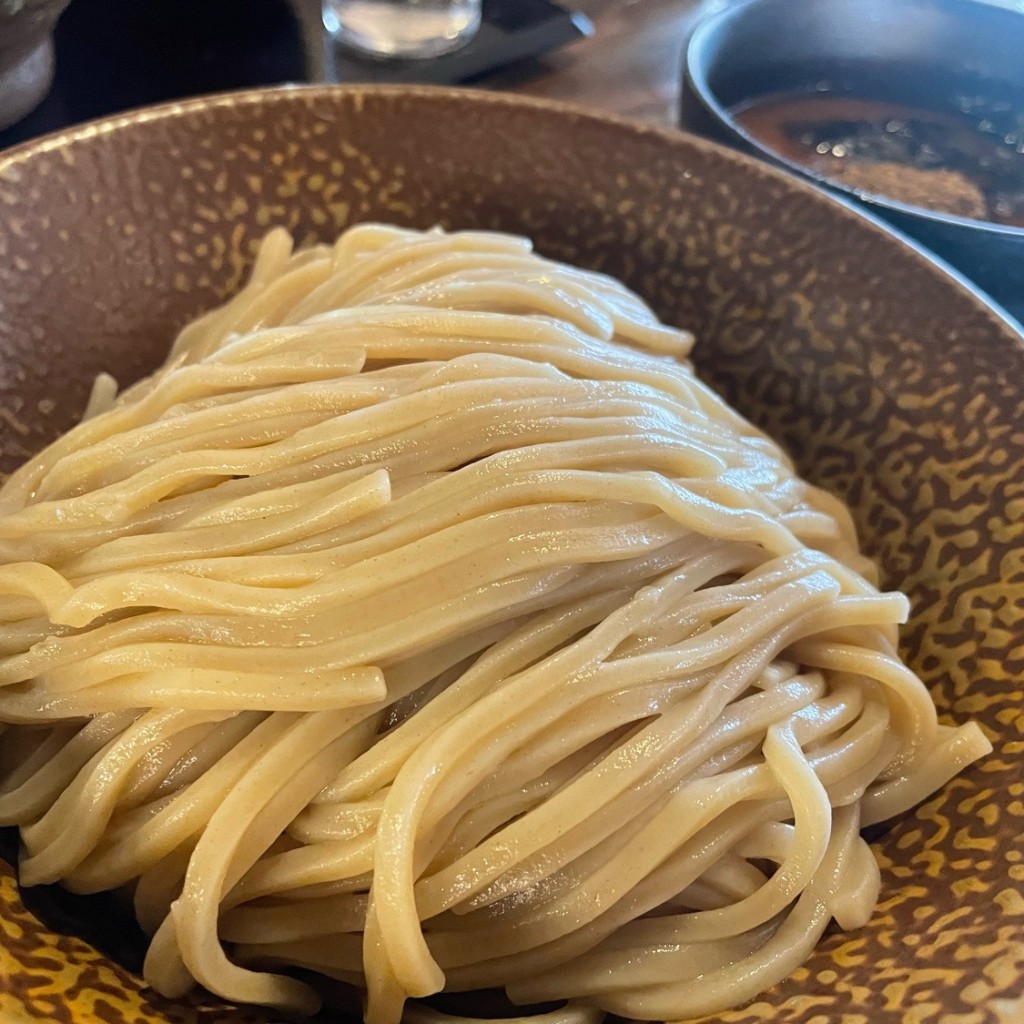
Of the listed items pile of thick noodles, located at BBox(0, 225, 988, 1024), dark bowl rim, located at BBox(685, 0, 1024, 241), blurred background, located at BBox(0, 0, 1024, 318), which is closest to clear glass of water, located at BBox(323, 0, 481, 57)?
blurred background, located at BBox(0, 0, 1024, 318)

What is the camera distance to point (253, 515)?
1.16 metres

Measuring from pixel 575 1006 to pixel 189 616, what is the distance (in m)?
0.60

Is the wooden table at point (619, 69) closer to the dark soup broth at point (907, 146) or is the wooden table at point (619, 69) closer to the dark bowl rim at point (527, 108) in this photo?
the dark soup broth at point (907, 146)

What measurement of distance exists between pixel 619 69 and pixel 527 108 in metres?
1.08

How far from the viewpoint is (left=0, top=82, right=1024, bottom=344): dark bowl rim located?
1.57 meters

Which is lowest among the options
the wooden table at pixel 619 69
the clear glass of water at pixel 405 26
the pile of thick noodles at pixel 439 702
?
the pile of thick noodles at pixel 439 702

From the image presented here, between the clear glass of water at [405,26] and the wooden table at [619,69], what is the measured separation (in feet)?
0.55

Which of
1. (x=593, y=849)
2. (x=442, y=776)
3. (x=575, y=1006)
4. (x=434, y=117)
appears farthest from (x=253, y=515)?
(x=434, y=117)

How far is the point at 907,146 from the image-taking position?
2.38m

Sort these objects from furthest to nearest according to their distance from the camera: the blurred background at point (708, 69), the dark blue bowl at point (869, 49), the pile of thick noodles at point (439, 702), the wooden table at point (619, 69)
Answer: the wooden table at point (619, 69), the dark blue bowl at point (869, 49), the blurred background at point (708, 69), the pile of thick noodles at point (439, 702)

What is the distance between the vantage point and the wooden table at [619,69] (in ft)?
8.79

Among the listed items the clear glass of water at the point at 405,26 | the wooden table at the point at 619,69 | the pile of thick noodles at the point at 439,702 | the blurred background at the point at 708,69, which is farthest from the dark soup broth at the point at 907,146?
the pile of thick noodles at the point at 439,702

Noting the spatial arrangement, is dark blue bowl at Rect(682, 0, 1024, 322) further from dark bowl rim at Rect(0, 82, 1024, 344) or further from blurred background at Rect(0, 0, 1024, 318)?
dark bowl rim at Rect(0, 82, 1024, 344)

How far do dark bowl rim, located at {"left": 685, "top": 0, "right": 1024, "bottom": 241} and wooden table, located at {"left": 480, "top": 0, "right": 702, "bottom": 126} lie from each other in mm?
283
